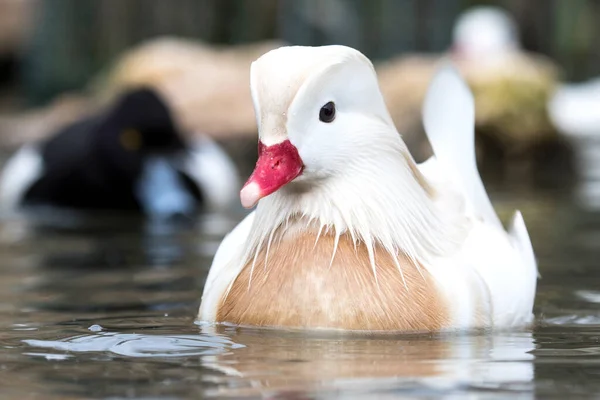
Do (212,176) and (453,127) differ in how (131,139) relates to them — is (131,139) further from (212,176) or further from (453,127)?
(453,127)

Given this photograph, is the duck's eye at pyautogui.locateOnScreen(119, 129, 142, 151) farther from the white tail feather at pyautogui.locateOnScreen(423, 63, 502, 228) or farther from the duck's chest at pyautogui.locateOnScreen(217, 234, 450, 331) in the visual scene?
the duck's chest at pyautogui.locateOnScreen(217, 234, 450, 331)

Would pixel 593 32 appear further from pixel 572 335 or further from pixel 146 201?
pixel 572 335

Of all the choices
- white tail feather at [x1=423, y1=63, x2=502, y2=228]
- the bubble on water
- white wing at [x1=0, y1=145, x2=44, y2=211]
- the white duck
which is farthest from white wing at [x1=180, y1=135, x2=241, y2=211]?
the white duck

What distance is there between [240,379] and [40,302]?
2149mm

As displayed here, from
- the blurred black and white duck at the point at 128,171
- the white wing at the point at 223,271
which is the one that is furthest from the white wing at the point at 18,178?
the white wing at the point at 223,271

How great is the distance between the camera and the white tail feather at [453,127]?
17.0 ft

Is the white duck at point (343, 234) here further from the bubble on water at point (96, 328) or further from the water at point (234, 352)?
the bubble on water at point (96, 328)

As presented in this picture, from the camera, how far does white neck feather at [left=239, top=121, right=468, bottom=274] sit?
4.37 metres

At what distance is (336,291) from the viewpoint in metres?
4.23

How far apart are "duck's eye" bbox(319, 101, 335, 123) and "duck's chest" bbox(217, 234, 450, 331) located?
39 centimetres

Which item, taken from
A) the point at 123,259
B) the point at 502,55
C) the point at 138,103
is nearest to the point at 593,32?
the point at 502,55

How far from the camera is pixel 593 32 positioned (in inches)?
655

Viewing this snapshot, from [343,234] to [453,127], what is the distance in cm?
114

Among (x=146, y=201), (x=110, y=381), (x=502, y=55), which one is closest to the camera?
(x=110, y=381)
